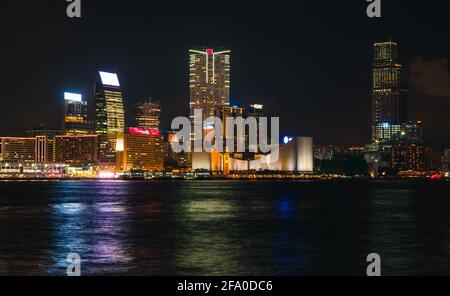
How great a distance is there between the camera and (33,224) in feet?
152

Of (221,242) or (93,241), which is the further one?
(93,241)

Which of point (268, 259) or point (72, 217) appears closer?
point (268, 259)

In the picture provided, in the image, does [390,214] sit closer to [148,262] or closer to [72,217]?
[72,217]

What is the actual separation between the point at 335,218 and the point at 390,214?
7.95 m

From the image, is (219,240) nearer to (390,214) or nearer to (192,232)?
(192,232)
